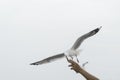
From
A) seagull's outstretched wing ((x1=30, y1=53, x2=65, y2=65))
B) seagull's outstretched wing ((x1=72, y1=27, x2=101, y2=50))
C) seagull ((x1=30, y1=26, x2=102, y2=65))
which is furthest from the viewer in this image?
seagull's outstretched wing ((x1=72, y1=27, x2=101, y2=50))

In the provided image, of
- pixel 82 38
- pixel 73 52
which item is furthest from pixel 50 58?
pixel 82 38

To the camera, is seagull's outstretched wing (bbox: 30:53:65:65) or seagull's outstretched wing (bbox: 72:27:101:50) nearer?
seagull's outstretched wing (bbox: 30:53:65:65)

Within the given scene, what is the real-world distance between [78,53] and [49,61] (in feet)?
4.07

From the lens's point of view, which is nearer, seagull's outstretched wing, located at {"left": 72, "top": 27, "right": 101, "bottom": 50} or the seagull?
the seagull

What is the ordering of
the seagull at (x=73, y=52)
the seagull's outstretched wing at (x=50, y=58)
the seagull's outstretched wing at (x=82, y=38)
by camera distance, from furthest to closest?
1. the seagull's outstretched wing at (x=82, y=38)
2. the seagull's outstretched wing at (x=50, y=58)
3. the seagull at (x=73, y=52)

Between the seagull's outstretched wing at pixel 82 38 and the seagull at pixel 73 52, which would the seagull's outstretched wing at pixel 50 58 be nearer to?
the seagull at pixel 73 52

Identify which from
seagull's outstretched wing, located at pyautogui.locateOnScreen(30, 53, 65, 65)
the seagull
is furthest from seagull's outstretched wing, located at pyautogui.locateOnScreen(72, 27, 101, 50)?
seagull's outstretched wing, located at pyautogui.locateOnScreen(30, 53, 65, 65)

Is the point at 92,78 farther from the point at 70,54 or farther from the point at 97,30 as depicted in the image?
the point at 97,30

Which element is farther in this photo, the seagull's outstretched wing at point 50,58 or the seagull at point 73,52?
the seagull's outstretched wing at point 50,58

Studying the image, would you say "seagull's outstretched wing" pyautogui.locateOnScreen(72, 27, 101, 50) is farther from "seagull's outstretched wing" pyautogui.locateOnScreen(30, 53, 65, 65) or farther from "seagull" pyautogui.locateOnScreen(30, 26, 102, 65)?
"seagull's outstretched wing" pyautogui.locateOnScreen(30, 53, 65, 65)

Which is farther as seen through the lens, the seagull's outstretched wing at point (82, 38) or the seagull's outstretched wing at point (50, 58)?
the seagull's outstretched wing at point (82, 38)

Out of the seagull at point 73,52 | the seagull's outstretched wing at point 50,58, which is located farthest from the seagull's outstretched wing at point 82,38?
the seagull's outstretched wing at point 50,58

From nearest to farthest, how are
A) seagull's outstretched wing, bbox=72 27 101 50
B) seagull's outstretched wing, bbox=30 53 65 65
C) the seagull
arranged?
the seagull, seagull's outstretched wing, bbox=30 53 65 65, seagull's outstretched wing, bbox=72 27 101 50

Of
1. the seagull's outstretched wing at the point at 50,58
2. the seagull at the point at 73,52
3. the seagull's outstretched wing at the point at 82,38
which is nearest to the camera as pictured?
the seagull at the point at 73,52
